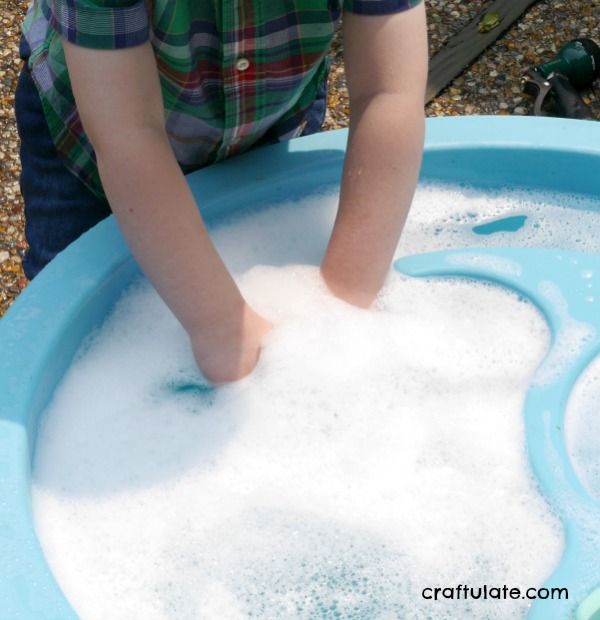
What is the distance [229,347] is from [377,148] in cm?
30

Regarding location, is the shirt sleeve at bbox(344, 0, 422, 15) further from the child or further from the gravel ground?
the gravel ground

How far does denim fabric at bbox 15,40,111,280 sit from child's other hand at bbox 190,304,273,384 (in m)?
0.36

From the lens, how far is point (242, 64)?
1234 millimetres

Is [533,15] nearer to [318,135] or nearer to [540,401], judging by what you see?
[318,135]

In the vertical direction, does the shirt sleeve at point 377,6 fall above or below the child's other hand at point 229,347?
above

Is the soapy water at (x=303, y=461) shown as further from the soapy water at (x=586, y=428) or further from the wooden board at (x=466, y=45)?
the wooden board at (x=466, y=45)

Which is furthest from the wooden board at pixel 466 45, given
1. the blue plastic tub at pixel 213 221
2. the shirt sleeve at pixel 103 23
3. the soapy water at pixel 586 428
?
the shirt sleeve at pixel 103 23

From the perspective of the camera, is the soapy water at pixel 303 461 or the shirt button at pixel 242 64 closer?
the soapy water at pixel 303 461

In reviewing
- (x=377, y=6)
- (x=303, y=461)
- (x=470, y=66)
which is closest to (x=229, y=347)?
(x=303, y=461)

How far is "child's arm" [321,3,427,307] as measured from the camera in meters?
1.23

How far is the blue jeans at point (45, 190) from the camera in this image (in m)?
1.43

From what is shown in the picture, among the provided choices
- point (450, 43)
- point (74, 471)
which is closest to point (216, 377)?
point (74, 471)

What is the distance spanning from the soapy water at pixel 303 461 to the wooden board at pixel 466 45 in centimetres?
77

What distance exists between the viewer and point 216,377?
1.21m
